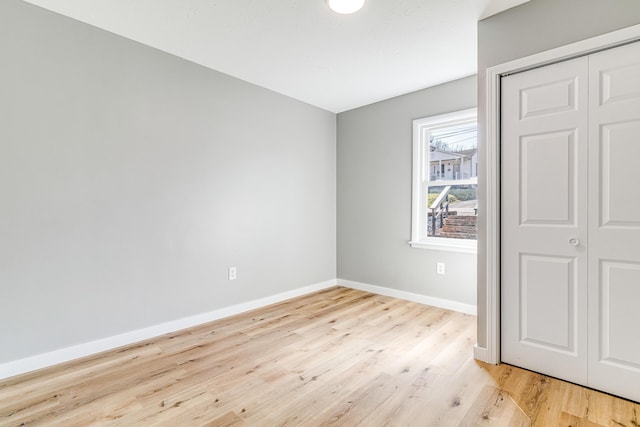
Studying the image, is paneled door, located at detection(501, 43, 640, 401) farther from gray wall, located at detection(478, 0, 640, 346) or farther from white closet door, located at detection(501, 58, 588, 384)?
gray wall, located at detection(478, 0, 640, 346)

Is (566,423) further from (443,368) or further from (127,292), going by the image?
(127,292)

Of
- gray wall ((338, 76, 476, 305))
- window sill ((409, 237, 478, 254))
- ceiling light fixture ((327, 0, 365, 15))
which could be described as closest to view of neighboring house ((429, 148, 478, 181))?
gray wall ((338, 76, 476, 305))

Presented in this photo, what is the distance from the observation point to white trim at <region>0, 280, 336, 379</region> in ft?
6.37

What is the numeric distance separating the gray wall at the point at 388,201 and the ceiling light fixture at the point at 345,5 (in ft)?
5.24

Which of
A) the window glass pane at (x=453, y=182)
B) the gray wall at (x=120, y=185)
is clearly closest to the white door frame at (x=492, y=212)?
the window glass pane at (x=453, y=182)

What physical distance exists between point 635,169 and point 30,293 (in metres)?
3.71

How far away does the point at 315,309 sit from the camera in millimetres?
3223

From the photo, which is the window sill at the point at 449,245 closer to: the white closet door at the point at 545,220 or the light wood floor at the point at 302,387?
the light wood floor at the point at 302,387

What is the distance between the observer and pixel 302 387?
1.81m

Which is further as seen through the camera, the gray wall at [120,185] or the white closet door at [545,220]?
the gray wall at [120,185]

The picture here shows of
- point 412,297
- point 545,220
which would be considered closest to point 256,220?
point 412,297

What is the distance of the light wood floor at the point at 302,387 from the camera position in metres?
1.54

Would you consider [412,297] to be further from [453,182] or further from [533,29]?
[533,29]

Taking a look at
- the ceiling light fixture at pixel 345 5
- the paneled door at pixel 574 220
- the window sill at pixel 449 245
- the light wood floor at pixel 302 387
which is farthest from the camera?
the window sill at pixel 449 245
